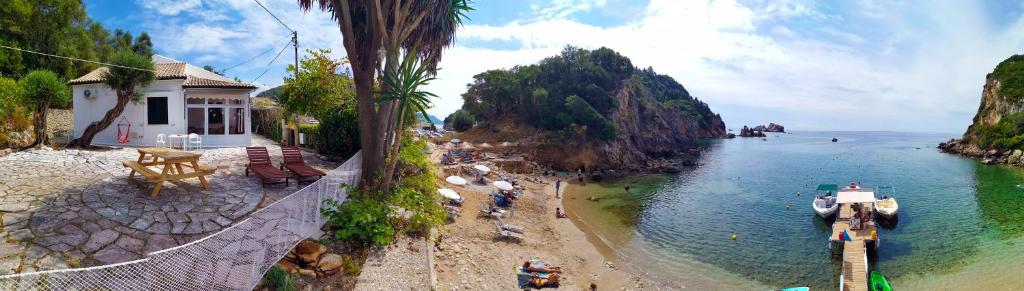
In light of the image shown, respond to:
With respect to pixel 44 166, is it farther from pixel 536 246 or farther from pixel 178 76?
pixel 536 246

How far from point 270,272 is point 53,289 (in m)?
2.80

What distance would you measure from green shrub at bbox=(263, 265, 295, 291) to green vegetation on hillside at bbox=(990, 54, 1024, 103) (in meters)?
94.3

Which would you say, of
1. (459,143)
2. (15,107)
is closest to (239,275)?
(15,107)

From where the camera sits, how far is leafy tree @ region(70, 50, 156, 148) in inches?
619

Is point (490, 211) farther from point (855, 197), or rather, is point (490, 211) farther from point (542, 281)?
point (855, 197)

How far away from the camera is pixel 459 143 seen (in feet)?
161

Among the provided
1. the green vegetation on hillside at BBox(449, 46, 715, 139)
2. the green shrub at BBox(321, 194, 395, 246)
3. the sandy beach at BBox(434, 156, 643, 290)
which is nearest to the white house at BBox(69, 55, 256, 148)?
the sandy beach at BBox(434, 156, 643, 290)

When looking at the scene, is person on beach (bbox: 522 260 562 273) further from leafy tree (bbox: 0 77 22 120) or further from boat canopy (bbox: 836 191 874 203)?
boat canopy (bbox: 836 191 874 203)

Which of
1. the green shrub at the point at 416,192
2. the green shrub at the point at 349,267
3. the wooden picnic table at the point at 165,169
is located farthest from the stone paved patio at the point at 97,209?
the green shrub at the point at 416,192

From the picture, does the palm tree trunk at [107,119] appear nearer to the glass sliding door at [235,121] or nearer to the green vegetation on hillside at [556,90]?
the glass sliding door at [235,121]

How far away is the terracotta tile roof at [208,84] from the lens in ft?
59.1

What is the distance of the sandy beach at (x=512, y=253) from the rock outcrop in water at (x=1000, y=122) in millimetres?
60626

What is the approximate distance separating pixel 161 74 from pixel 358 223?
14101mm

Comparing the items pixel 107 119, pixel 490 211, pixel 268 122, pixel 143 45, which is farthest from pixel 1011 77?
pixel 143 45
